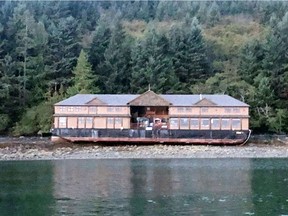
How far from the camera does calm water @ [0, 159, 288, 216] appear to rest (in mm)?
21562

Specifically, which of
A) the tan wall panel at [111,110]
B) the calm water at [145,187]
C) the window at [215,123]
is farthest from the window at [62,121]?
the calm water at [145,187]

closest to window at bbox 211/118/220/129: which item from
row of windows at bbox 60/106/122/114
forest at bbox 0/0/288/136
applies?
forest at bbox 0/0/288/136

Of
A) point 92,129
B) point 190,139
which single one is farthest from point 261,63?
point 92,129

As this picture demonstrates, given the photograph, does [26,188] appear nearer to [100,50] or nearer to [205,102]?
[205,102]

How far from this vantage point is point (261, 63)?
62375mm

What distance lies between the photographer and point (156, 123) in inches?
2108

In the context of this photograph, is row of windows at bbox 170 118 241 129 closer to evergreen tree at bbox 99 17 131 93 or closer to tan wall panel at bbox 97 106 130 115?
tan wall panel at bbox 97 106 130 115

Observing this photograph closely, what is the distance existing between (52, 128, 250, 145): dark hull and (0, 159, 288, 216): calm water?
39.8 ft

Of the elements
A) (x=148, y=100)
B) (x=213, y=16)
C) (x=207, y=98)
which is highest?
(x=213, y=16)

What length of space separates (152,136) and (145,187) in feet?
79.7

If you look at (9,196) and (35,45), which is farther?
(35,45)

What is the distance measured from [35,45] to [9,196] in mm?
40032

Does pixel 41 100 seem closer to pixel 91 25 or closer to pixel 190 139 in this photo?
pixel 190 139

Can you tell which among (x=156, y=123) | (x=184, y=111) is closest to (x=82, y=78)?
(x=156, y=123)
